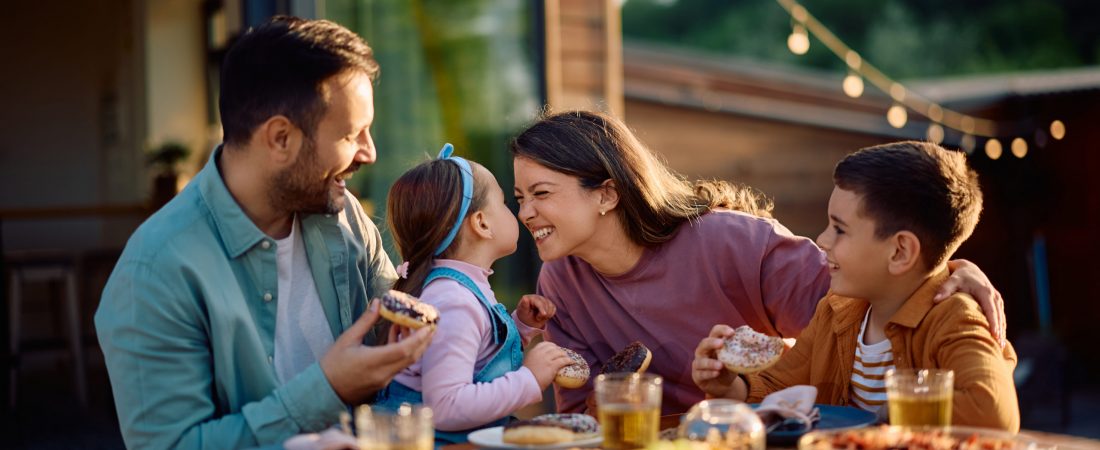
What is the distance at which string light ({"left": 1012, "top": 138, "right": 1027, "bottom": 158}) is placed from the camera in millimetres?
9148

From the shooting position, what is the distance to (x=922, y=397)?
1742 mm

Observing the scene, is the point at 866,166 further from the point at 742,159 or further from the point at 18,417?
the point at 742,159

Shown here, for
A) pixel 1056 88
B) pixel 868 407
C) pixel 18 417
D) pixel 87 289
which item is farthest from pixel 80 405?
pixel 1056 88

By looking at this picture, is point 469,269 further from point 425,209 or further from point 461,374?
point 461,374

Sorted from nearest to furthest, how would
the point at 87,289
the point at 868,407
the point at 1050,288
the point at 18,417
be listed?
the point at 868,407 → the point at 18,417 → the point at 87,289 → the point at 1050,288

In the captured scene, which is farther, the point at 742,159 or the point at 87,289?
the point at 742,159

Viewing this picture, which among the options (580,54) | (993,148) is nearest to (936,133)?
(993,148)

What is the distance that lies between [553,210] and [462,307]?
0.53m

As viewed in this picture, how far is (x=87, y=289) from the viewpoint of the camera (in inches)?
308

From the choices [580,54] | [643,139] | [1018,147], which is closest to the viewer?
[580,54]

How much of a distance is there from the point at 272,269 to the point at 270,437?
391 mm

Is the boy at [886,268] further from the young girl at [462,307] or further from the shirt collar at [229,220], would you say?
the shirt collar at [229,220]

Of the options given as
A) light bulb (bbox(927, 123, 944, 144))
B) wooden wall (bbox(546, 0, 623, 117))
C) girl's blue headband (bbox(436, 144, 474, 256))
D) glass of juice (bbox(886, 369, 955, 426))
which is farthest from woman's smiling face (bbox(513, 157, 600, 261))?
light bulb (bbox(927, 123, 944, 144))

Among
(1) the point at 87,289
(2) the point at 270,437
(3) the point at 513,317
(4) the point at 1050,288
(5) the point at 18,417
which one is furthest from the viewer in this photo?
(4) the point at 1050,288
